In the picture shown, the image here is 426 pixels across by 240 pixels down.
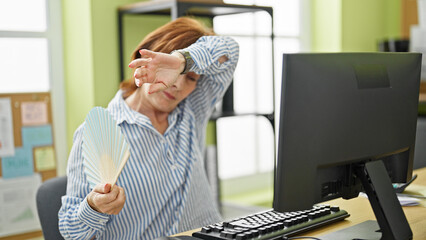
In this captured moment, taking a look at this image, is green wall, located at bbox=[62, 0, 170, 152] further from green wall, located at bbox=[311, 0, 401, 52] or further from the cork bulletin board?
green wall, located at bbox=[311, 0, 401, 52]

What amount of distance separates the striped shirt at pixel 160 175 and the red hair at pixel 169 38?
0.04m

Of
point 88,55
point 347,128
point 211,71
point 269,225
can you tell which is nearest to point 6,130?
point 88,55

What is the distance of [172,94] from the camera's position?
152 centimetres

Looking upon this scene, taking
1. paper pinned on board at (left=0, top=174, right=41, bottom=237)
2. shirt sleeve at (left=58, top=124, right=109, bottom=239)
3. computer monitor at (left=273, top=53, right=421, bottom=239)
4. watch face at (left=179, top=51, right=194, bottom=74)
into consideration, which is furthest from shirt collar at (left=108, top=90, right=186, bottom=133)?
paper pinned on board at (left=0, top=174, right=41, bottom=237)

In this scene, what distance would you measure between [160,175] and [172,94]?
0.79ft

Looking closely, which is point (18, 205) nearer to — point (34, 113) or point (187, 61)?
point (34, 113)

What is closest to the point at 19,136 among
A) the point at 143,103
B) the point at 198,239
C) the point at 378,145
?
the point at 143,103

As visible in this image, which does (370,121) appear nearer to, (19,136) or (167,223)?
(167,223)

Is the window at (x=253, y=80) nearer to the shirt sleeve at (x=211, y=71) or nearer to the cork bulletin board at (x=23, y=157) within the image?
the cork bulletin board at (x=23, y=157)

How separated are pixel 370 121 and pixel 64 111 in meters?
1.86

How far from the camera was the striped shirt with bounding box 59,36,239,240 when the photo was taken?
4.51 feet

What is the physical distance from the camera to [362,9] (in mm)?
4027

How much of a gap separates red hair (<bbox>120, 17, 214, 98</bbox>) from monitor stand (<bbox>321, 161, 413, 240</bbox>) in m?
0.67

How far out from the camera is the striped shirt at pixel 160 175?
138 cm
